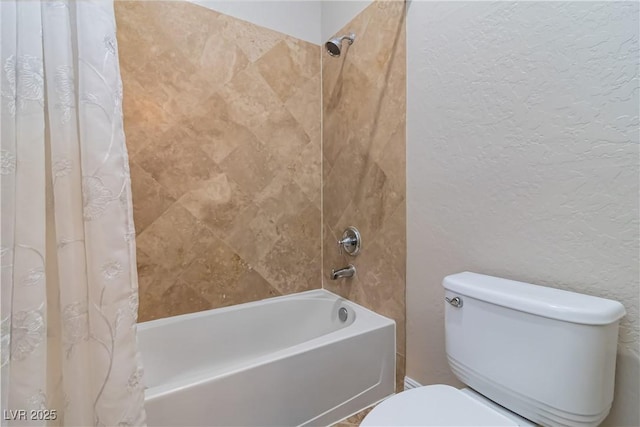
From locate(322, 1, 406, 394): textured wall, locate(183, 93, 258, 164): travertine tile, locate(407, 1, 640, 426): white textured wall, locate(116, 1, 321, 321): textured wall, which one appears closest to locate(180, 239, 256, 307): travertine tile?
locate(116, 1, 321, 321): textured wall

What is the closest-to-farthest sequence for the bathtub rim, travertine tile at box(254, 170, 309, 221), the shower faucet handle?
the bathtub rim → the shower faucet handle → travertine tile at box(254, 170, 309, 221)

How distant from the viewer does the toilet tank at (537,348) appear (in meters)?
0.77

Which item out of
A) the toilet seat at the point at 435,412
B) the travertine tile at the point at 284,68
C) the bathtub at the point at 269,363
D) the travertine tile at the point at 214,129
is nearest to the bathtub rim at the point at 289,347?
the bathtub at the point at 269,363

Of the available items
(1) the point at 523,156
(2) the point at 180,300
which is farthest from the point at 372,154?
(2) the point at 180,300

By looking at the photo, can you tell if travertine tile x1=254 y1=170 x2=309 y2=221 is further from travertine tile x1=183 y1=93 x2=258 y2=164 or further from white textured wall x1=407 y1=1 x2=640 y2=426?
white textured wall x1=407 y1=1 x2=640 y2=426

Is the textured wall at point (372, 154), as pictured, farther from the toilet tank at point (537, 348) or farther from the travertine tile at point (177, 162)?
the travertine tile at point (177, 162)

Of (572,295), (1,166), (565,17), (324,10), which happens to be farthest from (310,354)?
(324,10)

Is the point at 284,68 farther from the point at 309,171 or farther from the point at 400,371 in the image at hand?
the point at 400,371

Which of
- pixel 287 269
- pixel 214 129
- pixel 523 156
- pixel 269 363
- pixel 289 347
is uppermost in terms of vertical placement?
pixel 214 129

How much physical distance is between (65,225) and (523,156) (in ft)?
4.55

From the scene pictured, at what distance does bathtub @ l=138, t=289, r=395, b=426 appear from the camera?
1098 mm

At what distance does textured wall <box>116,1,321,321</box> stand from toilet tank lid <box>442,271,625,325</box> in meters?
1.19

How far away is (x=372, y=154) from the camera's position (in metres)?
1.69

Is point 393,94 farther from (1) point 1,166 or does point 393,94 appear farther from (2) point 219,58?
(1) point 1,166
